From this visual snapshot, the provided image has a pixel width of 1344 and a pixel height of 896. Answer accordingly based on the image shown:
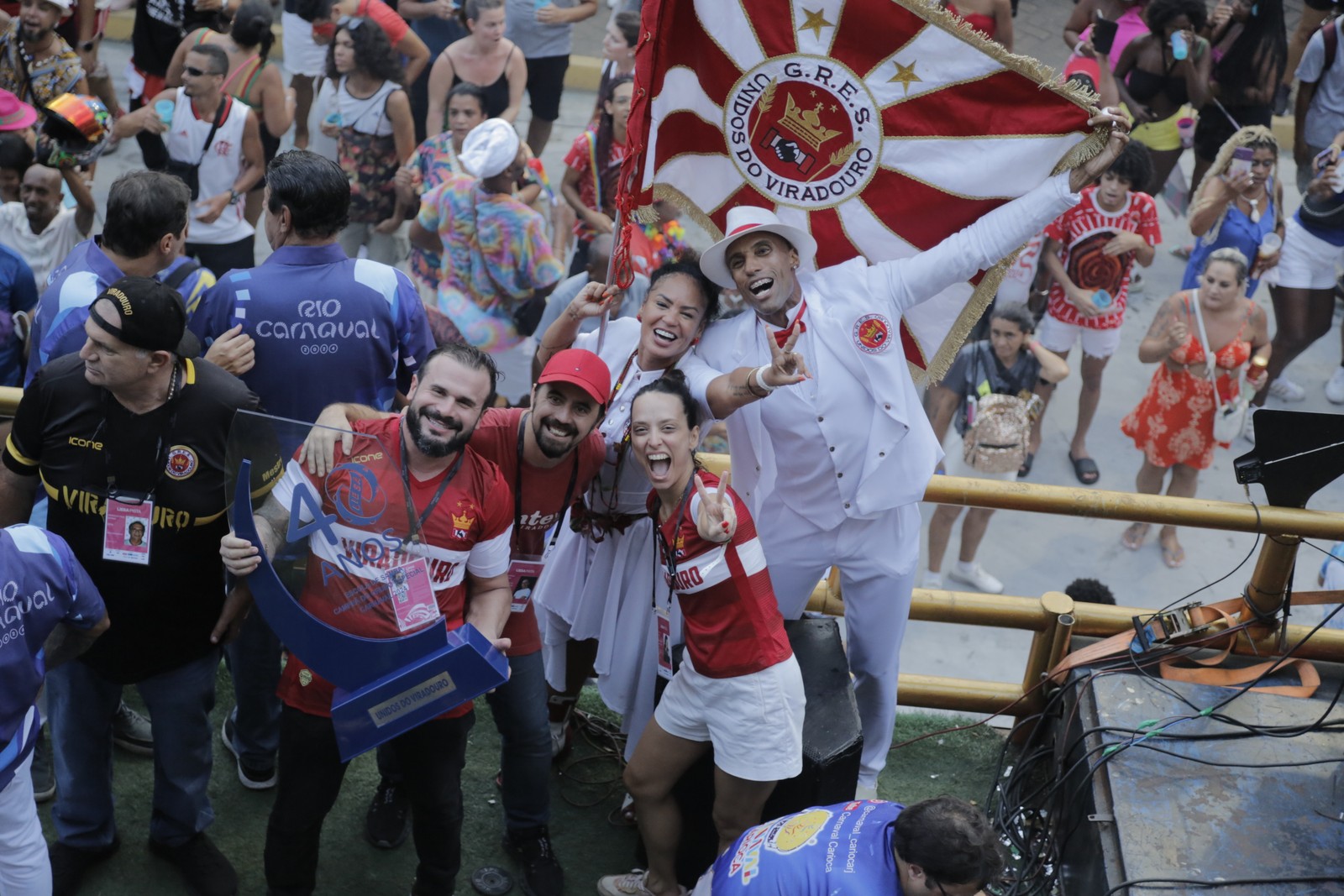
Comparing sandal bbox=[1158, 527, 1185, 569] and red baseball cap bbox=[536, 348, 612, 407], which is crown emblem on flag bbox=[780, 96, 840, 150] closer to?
red baseball cap bbox=[536, 348, 612, 407]

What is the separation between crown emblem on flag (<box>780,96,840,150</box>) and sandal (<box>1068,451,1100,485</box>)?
3.89 metres

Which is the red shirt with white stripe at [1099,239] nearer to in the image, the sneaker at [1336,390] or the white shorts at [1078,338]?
the white shorts at [1078,338]

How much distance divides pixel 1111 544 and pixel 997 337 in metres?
1.49

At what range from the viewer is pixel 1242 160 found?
7.47 m

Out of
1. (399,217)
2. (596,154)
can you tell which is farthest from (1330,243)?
(399,217)

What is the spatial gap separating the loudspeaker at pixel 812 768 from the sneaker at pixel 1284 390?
5402 millimetres

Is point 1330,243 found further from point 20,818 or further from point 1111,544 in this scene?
point 20,818

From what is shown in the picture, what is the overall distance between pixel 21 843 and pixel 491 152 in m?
3.82

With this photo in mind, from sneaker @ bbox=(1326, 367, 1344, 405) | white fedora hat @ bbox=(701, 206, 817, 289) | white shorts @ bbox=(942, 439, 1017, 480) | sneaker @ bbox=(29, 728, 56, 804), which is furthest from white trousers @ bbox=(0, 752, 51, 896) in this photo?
sneaker @ bbox=(1326, 367, 1344, 405)

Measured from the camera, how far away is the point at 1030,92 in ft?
13.7

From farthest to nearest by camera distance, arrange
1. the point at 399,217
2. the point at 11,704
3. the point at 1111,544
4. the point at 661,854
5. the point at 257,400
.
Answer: the point at 399,217
the point at 1111,544
the point at 661,854
the point at 257,400
the point at 11,704

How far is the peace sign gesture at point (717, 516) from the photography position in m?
3.65

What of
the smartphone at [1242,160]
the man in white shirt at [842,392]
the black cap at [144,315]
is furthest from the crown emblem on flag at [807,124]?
the smartphone at [1242,160]

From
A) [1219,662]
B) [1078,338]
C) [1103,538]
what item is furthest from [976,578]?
[1219,662]
